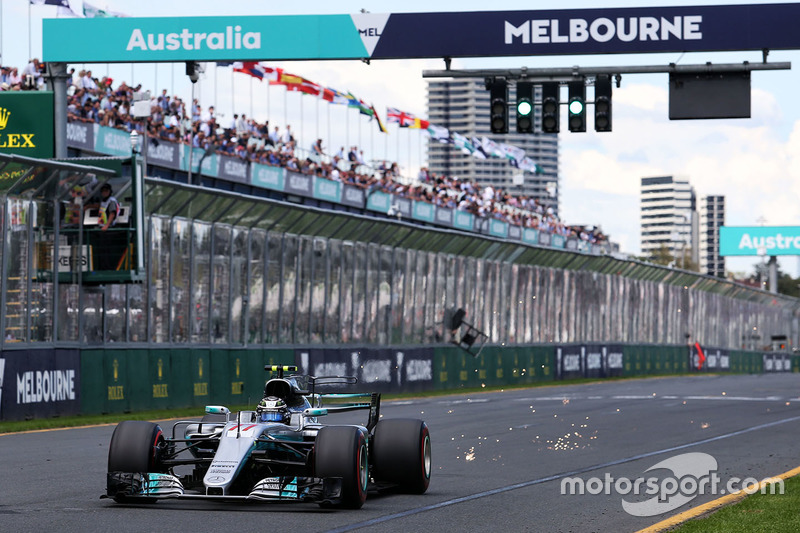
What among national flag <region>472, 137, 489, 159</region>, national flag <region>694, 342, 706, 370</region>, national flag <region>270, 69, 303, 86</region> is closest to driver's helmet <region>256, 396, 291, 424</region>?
national flag <region>270, 69, 303, 86</region>

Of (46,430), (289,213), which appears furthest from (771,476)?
(289,213)

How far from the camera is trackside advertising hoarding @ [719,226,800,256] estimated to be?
99.8 m

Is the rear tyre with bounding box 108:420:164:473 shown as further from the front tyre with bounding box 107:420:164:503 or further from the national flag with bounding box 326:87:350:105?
the national flag with bounding box 326:87:350:105

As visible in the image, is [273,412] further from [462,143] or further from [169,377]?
[462,143]

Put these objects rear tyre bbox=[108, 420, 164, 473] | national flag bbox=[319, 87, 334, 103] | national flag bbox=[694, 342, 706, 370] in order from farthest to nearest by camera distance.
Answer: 1. national flag bbox=[694, 342, 706, 370]
2. national flag bbox=[319, 87, 334, 103]
3. rear tyre bbox=[108, 420, 164, 473]

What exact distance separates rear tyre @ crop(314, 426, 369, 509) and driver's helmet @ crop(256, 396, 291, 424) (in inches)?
38.0

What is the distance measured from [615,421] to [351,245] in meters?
13.3

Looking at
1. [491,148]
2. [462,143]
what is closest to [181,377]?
[462,143]

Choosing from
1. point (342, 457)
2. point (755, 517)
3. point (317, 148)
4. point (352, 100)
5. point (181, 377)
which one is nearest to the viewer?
point (342, 457)

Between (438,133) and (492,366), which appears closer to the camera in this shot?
(492,366)

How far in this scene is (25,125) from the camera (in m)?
22.5

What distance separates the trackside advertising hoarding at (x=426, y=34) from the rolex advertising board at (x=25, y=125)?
4.23 feet

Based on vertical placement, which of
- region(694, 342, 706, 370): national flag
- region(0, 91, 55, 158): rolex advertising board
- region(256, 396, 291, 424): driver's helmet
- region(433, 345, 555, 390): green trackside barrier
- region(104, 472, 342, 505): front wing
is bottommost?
region(694, 342, 706, 370): national flag

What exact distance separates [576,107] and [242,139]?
2218 centimetres
